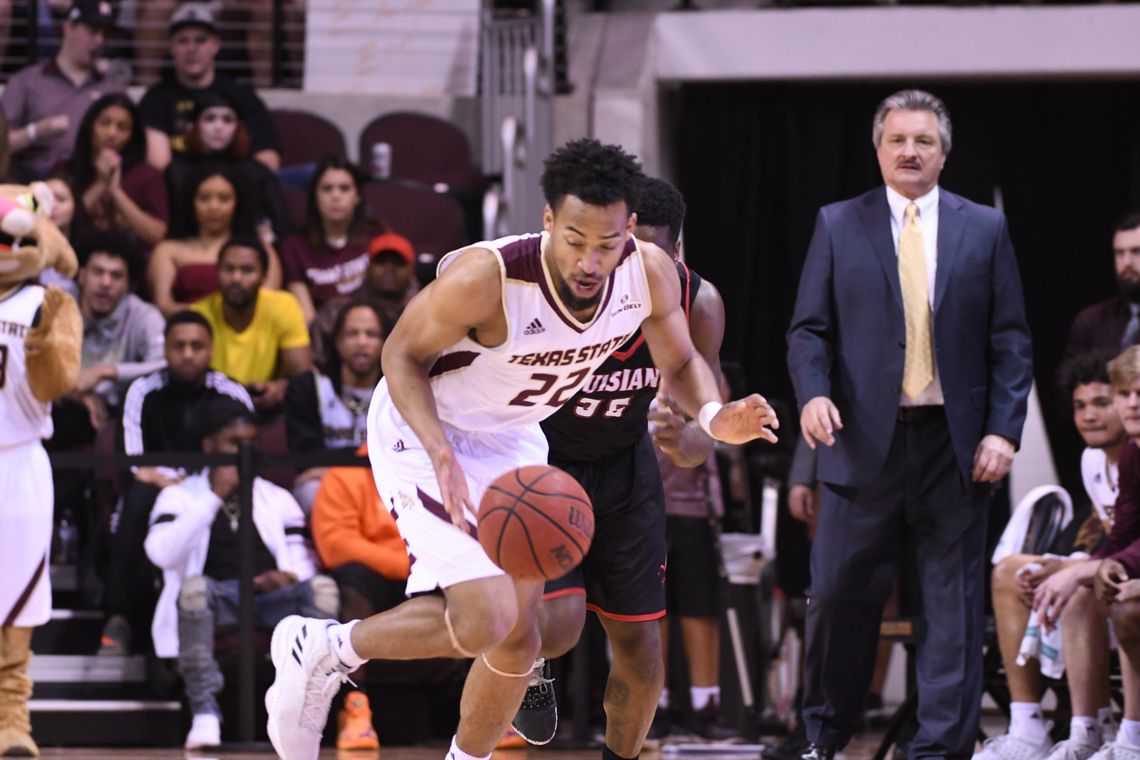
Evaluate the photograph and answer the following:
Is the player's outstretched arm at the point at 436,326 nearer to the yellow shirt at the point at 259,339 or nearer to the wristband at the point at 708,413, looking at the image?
the wristband at the point at 708,413

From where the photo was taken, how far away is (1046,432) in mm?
9852

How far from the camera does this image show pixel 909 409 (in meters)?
5.49

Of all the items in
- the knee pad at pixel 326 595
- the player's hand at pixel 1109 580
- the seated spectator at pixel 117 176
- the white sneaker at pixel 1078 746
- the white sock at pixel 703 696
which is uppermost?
the seated spectator at pixel 117 176

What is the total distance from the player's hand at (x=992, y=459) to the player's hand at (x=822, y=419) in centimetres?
46

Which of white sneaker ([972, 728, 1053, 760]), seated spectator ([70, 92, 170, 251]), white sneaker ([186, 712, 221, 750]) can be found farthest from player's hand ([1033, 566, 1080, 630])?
seated spectator ([70, 92, 170, 251])

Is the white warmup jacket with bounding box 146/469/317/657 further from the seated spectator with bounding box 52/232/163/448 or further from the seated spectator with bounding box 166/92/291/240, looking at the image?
the seated spectator with bounding box 166/92/291/240

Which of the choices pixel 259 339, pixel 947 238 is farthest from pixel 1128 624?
pixel 259 339

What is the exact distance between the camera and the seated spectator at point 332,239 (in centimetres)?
877

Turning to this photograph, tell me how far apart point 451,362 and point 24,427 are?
2.83 m

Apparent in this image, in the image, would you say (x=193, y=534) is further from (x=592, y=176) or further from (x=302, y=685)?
(x=592, y=176)

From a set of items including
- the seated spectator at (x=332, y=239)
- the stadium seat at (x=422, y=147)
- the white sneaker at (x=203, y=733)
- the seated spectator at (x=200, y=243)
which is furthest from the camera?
the stadium seat at (x=422, y=147)

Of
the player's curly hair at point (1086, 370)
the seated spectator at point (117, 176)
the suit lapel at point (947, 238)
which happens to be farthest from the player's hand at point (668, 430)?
the seated spectator at point (117, 176)

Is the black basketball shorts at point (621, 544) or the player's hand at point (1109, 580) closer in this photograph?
the black basketball shorts at point (621, 544)

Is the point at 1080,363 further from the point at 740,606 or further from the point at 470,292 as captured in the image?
the point at 470,292
